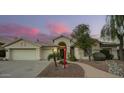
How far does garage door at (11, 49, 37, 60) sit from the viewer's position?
16734 millimetres

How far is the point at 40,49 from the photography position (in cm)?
1692

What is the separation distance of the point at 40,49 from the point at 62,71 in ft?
6.31

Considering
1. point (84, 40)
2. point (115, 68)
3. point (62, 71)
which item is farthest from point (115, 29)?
point (62, 71)

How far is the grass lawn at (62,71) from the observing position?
1567 cm

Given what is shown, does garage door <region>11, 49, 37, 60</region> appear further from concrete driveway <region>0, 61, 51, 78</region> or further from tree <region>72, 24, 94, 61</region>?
tree <region>72, 24, 94, 61</region>

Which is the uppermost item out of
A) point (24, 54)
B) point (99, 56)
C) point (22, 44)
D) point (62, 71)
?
point (22, 44)

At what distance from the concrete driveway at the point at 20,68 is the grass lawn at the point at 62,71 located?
31 cm

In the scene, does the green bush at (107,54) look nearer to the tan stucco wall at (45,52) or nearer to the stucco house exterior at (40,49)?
the stucco house exterior at (40,49)

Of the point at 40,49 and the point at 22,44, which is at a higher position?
the point at 22,44

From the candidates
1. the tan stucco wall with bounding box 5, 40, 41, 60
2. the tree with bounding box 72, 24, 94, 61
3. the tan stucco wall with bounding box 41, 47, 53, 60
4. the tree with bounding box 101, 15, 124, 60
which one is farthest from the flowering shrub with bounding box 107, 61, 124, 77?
the tan stucco wall with bounding box 5, 40, 41, 60

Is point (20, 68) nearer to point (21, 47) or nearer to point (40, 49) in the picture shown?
point (21, 47)

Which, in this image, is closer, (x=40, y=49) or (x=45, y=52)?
(x=45, y=52)

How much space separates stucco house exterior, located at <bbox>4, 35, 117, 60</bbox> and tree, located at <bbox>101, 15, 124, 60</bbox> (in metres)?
0.70
